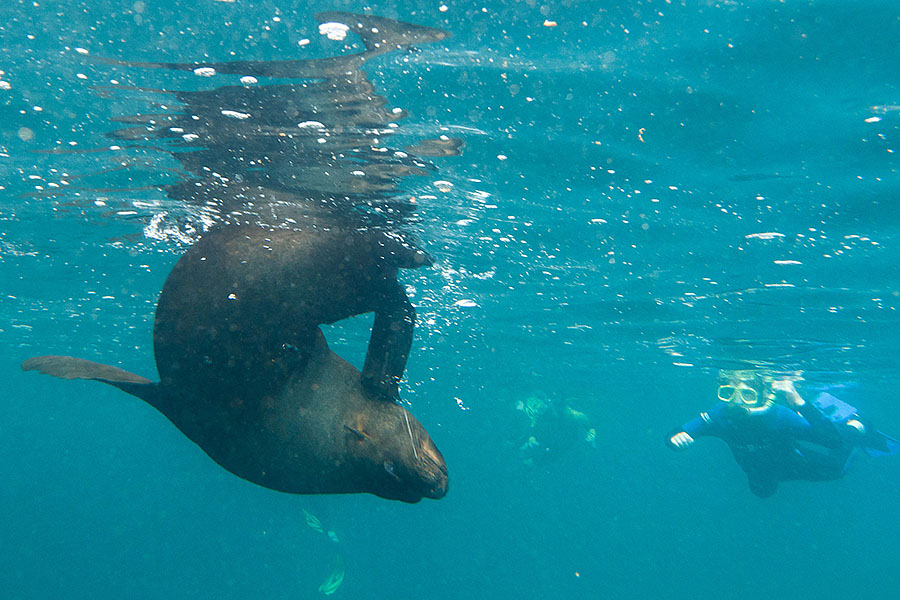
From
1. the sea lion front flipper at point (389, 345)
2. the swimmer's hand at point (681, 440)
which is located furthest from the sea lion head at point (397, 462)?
the swimmer's hand at point (681, 440)

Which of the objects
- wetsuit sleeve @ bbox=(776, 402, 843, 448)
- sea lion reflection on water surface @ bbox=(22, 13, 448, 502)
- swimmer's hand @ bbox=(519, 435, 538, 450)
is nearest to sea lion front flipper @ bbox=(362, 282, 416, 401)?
sea lion reflection on water surface @ bbox=(22, 13, 448, 502)

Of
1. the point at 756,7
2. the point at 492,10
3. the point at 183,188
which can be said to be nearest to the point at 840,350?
the point at 756,7

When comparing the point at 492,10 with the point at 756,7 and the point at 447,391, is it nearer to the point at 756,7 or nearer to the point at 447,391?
the point at 756,7

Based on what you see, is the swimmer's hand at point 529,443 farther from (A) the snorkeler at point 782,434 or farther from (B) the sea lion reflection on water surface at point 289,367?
(B) the sea lion reflection on water surface at point 289,367

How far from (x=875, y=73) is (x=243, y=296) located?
7.90 m

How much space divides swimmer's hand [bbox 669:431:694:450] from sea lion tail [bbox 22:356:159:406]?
1343cm

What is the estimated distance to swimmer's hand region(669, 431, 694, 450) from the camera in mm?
13898

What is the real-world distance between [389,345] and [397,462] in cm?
95

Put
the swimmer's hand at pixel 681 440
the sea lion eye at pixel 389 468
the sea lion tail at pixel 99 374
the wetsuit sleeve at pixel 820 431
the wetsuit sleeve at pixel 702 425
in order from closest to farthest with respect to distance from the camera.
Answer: the sea lion eye at pixel 389 468 < the sea lion tail at pixel 99 374 < the swimmer's hand at pixel 681 440 < the wetsuit sleeve at pixel 820 431 < the wetsuit sleeve at pixel 702 425

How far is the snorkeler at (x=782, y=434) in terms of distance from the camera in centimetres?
1462

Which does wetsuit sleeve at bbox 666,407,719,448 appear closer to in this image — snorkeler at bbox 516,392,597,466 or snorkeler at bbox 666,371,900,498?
snorkeler at bbox 666,371,900,498

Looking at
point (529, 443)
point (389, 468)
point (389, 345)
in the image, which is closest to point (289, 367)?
point (389, 345)

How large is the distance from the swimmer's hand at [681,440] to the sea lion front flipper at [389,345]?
12115mm

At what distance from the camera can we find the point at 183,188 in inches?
357
